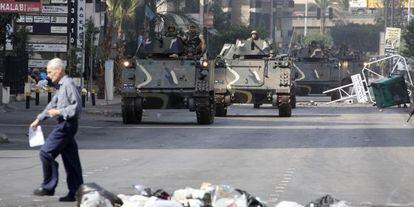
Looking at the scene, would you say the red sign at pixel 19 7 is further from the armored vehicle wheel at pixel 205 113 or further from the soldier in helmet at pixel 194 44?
the armored vehicle wheel at pixel 205 113

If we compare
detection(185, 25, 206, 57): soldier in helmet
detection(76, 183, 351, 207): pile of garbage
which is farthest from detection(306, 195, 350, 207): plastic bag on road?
detection(185, 25, 206, 57): soldier in helmet

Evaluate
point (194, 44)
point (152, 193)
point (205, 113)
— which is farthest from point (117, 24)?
point (152, 193)

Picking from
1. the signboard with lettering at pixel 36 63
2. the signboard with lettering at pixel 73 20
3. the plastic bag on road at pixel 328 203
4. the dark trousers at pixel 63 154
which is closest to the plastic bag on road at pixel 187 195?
the plastic bag on road at pixel 328 203

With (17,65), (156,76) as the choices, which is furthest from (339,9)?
(156,76)

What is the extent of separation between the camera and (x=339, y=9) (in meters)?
173

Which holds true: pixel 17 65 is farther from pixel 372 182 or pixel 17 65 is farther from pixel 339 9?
pixel 339 9

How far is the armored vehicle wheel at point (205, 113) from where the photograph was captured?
3225 cm

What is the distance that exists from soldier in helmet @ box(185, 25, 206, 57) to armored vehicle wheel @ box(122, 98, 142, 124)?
2241 mm

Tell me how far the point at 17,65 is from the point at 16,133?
18174 mm

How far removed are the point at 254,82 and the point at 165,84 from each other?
5982mm

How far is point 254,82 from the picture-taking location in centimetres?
3828

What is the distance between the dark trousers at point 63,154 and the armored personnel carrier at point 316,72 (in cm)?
4433

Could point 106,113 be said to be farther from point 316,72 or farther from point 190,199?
point 190,199

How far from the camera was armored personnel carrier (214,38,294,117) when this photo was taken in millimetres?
37938
